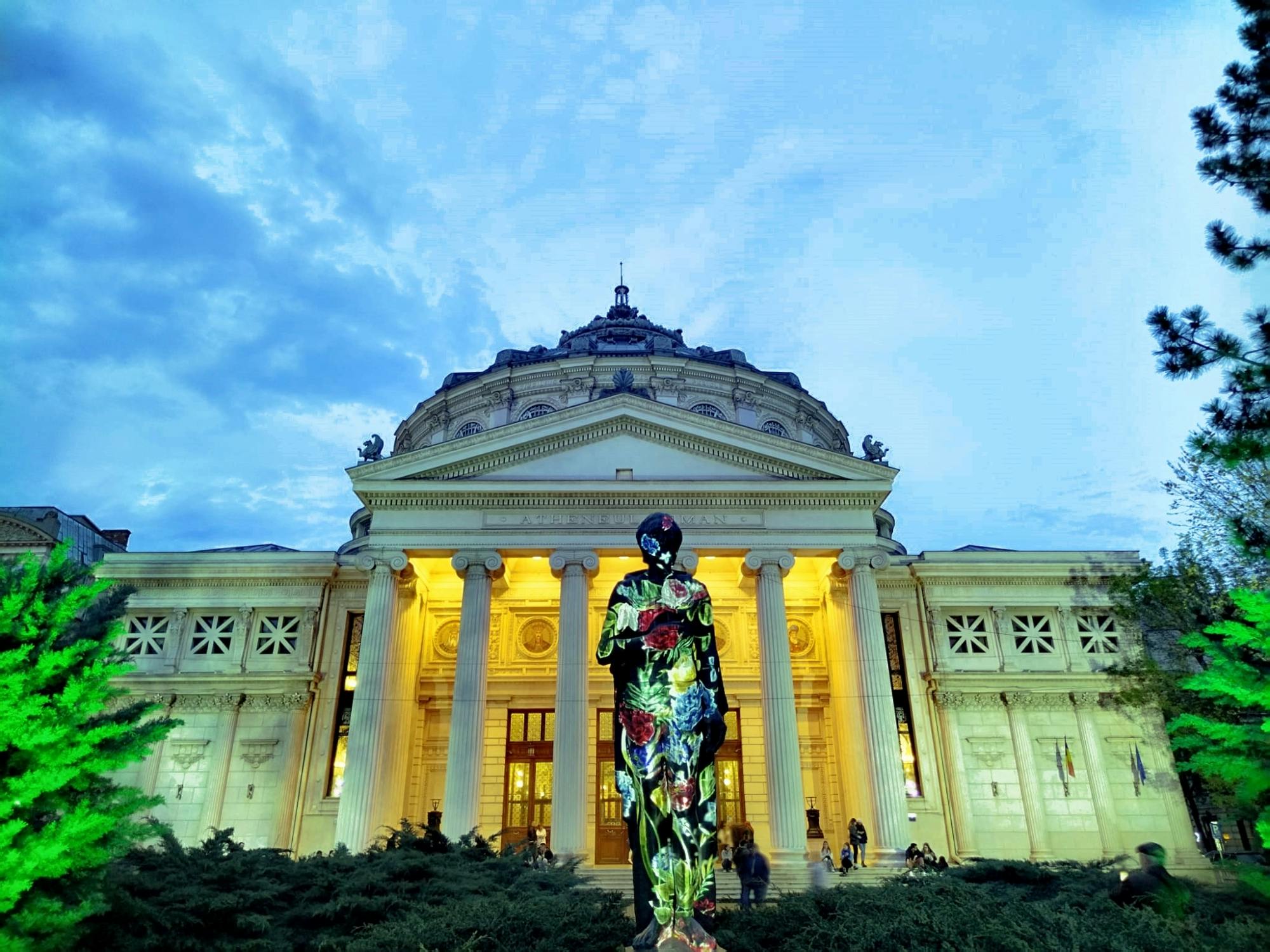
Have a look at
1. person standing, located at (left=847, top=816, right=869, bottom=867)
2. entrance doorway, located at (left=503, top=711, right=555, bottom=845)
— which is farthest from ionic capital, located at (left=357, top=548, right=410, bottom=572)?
person standing, located at (left=847, top=816, right=869, bottom=867)

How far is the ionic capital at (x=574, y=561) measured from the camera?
75.2 feet

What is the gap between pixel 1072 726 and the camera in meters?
25.8

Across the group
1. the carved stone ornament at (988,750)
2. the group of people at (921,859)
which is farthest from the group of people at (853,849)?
the carved stone ornament at (988,750)

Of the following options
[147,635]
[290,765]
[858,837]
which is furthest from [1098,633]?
[147,635]

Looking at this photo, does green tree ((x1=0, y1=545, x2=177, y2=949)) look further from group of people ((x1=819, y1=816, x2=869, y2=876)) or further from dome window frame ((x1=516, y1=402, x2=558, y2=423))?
dome window frame ((x1=516, y1=402, x2=558, y2=423))

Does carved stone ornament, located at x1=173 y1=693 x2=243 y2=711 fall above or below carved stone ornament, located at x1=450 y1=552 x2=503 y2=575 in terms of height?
below

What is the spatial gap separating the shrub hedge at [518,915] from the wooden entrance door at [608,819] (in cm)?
1233

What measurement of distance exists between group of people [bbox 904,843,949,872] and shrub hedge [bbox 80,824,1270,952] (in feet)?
21.9

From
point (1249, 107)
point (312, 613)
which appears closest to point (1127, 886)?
point (1249, 107)

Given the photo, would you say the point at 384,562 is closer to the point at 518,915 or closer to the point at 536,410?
the point at 536,410

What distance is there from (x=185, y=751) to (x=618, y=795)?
544 inches

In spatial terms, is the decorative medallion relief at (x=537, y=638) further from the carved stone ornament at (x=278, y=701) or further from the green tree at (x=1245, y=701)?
the green tree at (x=1245, y=701)

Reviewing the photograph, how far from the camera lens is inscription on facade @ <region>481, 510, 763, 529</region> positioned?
23.5 meters

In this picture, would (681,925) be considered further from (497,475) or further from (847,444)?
(847,444)
